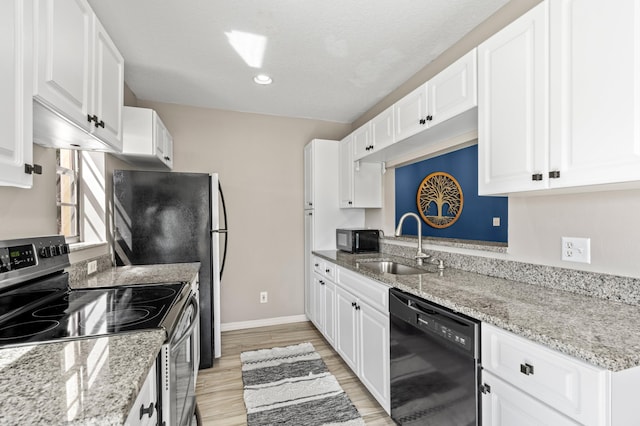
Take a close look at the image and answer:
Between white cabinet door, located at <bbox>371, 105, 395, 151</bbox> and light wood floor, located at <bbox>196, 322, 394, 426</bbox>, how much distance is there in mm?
1859

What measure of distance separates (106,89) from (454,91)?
74.2 inches

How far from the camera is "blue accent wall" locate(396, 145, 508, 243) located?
2.31 meters

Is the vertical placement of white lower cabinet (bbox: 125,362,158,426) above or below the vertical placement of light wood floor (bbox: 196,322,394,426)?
above

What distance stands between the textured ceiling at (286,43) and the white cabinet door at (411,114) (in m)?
0.37

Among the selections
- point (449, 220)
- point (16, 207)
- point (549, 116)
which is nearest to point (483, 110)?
point (549, 116)

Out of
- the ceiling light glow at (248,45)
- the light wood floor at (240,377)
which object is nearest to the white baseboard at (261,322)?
the light wood floor at (240,377)

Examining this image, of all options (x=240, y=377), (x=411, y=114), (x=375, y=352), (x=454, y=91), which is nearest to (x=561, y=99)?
(x=454, y=91)

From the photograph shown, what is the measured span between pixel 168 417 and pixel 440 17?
2405 millimetres

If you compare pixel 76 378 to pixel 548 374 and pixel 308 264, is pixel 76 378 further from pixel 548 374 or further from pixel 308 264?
pixel 308 264

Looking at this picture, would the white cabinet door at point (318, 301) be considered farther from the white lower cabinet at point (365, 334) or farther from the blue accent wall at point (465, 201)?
the blue accent wall at point (465, 201)

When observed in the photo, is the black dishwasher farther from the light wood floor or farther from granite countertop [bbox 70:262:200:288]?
granite countertop [bbox 70:262:200:288]

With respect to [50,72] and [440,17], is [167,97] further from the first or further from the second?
[440,17]

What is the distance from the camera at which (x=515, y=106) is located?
1.40 m

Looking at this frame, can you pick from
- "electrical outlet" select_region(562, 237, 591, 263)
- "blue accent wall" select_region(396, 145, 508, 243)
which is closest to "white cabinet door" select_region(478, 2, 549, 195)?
"electrical outlet" select_region(562, 237, 591, 263)
